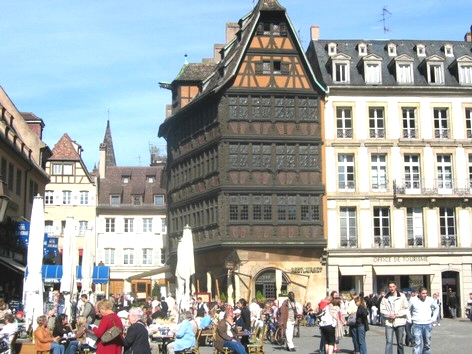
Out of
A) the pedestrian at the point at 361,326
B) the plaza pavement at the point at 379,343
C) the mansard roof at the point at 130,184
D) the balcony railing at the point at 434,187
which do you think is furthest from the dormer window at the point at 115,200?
the pedestrian at the point at 361,326

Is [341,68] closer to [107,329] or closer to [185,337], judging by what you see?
[185,337]

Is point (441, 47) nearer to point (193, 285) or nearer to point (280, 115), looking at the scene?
point (280, 115)

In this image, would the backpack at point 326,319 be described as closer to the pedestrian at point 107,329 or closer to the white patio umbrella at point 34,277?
the white patio umbrella at point 34,277

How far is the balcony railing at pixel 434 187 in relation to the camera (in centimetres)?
4244

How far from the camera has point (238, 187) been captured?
4053 cm

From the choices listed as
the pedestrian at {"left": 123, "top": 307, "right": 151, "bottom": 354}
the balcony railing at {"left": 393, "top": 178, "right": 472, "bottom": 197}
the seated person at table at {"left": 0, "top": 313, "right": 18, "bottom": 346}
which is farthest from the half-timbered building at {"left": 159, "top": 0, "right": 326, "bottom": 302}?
the pedestrian at {"left": 123, "top": 307, "right": 151, "bottom": 354}

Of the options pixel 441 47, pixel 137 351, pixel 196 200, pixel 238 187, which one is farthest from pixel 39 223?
pixel 441 47

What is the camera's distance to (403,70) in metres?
44.2

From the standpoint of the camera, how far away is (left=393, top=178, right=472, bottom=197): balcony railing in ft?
139

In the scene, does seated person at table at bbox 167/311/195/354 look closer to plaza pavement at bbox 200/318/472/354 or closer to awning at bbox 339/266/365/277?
plaza pavement at bbox 200/318/472/354

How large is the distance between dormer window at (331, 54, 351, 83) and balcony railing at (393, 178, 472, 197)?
20.5 ft

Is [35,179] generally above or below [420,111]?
below

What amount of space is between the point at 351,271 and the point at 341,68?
11.0 meters

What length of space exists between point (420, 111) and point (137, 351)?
34.0 metres
